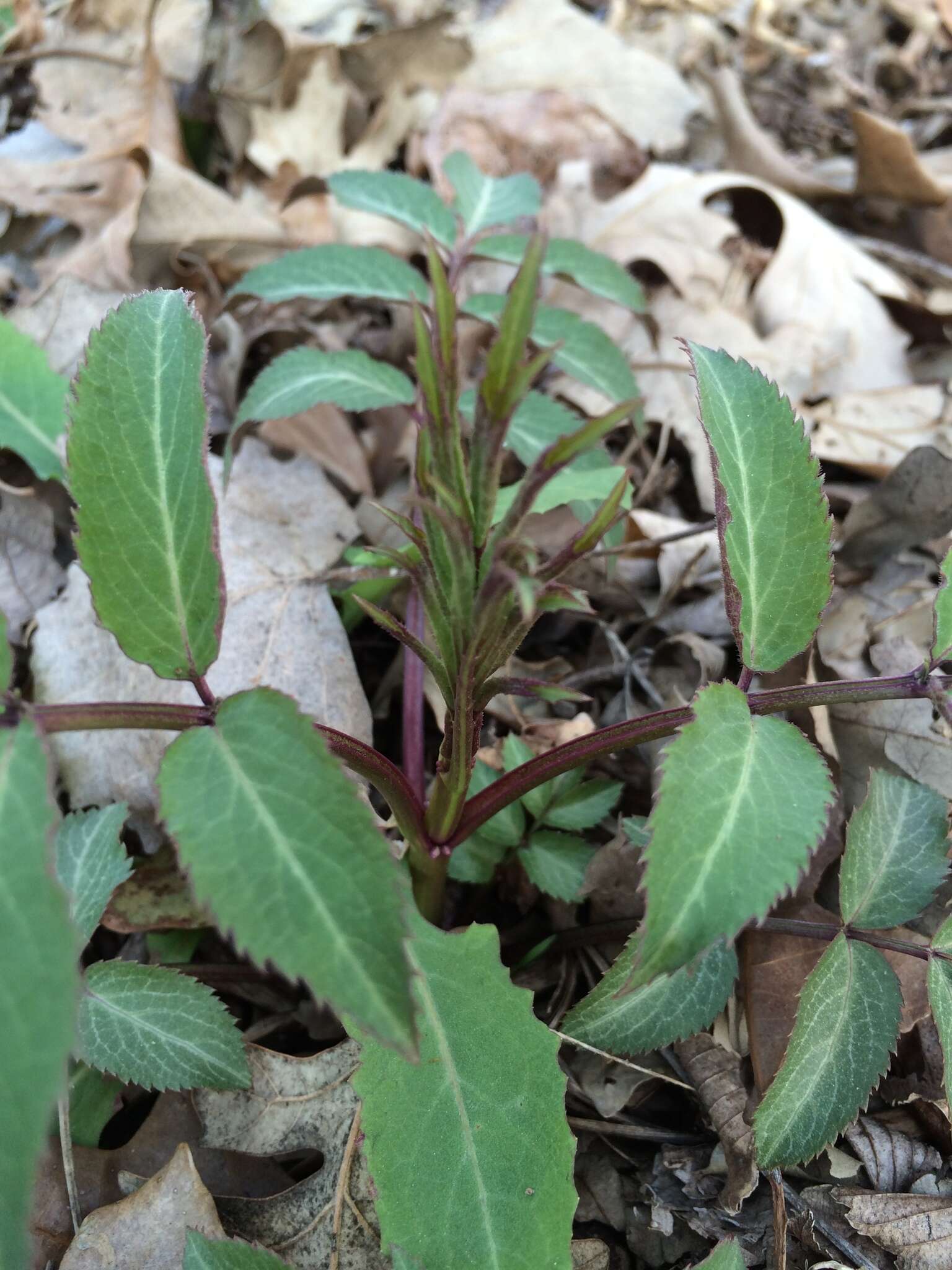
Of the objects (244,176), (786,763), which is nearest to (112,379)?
(786,763)

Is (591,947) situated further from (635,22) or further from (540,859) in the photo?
(635,22)

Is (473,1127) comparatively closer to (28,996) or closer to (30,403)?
(28,996)

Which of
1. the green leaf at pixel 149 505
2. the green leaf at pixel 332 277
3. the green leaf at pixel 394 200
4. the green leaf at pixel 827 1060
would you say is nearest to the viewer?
the green leaf at pixel 149 505

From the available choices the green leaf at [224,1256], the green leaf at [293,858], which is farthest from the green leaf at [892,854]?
the green leaf at [224,1256]

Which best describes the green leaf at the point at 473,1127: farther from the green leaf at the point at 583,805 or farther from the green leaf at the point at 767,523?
the green leaf at the point at 767,523

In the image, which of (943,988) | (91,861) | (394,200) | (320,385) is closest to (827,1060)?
(943,988)

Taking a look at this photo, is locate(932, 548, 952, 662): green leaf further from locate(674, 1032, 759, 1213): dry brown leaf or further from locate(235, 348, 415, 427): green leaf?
locate(235, 348, 415, 427): green leaf

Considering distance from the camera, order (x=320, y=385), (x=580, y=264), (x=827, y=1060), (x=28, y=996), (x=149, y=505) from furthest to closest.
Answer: (x=580, y=264) < (x=320, y=385) < (x=827, y=1060) < (x=149, y=505) < (x=28, y=996)
